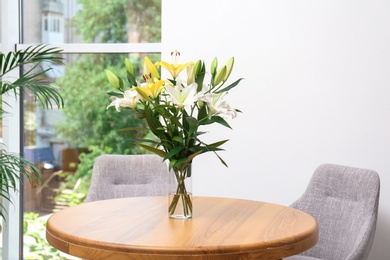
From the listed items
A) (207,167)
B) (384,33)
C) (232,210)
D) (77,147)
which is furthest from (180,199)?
(77,147)

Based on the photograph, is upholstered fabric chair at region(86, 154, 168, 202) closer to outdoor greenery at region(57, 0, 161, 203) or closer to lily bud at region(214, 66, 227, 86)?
outdoor greenery at region(57, 0, 161, 203)

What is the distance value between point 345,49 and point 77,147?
6.87ft

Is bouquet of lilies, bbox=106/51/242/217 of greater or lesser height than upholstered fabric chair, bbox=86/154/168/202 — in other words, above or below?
above

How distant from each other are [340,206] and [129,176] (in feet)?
4.02

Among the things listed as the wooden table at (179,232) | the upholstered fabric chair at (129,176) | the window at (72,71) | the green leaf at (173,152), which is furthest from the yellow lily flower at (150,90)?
the window at (72,71)

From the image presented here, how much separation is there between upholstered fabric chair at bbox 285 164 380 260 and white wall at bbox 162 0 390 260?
1.55ft

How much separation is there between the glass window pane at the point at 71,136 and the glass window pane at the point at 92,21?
0.15 meters

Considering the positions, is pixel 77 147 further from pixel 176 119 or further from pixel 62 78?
pixel 176 119

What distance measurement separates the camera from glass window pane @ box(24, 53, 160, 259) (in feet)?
15.6

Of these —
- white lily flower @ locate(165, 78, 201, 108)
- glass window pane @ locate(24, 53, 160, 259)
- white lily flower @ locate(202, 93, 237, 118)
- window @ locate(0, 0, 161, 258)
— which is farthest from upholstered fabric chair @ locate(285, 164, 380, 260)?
window @ locate(0, 0, 161, 258)

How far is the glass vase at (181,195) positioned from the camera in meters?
2.64

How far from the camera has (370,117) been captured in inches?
152

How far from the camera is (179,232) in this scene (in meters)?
2.36

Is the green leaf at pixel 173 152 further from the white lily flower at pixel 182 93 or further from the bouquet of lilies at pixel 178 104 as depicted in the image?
the white lily flower at pixel 182 93
